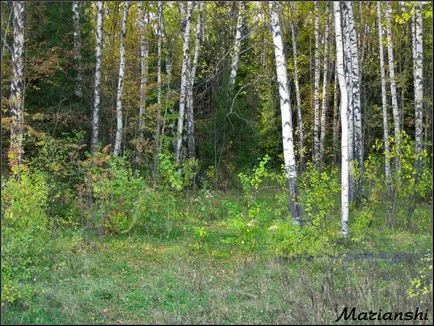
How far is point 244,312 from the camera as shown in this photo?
5941 mm

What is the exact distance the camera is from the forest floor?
577cm

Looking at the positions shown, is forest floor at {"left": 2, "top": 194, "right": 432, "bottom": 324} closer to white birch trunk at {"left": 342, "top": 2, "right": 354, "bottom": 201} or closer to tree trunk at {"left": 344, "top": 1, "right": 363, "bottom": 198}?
white birch trunk at {"left": 342, "top": 2, "right": 354, "bottom": 201}

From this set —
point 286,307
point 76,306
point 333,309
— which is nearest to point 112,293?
point 76,306

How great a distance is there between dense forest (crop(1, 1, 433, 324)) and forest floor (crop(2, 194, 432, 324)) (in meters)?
0.03

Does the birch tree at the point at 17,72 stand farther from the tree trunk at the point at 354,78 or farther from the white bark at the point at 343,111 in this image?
the tree trunk at the point at 354,78

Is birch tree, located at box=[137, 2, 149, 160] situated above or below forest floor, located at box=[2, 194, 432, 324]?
above

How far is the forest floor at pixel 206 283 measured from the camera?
18.9 ft

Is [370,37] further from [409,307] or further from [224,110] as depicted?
[409,307]

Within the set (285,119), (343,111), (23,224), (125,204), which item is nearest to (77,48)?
(125,204)

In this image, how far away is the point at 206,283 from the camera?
7.05m

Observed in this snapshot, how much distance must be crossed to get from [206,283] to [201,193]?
7185 mm

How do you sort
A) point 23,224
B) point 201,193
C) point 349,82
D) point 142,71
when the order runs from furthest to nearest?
point 142,71 → point 201,193 → point 349,82 → point 23,224

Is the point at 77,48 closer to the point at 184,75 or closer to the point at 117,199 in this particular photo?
the point at 184,75

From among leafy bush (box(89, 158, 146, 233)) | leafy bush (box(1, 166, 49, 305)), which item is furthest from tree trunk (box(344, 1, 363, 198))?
leafy bush (box(1, 166, 49, 305))
